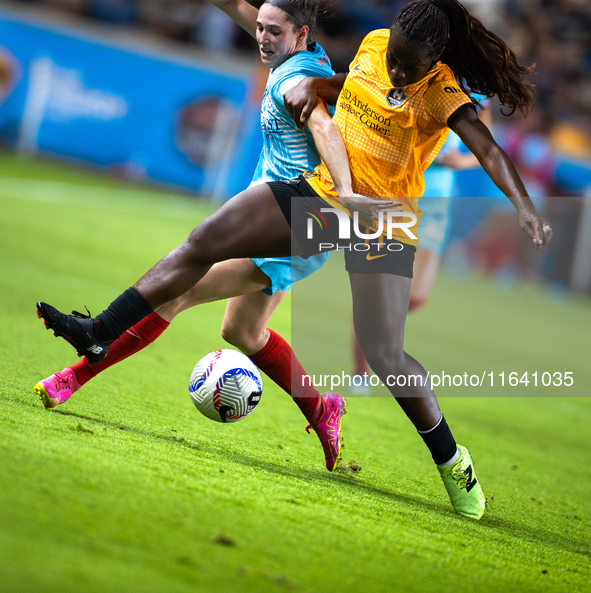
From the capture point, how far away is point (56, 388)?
328 cm

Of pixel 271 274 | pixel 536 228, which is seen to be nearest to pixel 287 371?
pixel 271 274

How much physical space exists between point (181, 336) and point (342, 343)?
160 cm

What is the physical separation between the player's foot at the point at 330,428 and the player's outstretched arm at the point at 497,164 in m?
1.34

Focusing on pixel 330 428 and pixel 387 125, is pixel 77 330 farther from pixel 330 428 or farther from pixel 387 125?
pixel 387 125

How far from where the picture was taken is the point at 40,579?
172 cm

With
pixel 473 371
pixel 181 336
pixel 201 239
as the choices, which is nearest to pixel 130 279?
pixel 181 336

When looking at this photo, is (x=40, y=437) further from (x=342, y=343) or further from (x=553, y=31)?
(x=553, y=31)

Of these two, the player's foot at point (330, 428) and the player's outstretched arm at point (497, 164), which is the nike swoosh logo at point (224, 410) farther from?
the player's outstretched arm at point (497, 164)

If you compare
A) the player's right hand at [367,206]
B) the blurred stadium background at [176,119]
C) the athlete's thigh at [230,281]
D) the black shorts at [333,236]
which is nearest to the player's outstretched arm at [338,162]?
the player's right hand at [367,206]

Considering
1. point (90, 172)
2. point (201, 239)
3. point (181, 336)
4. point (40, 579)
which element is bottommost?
point (90, 172)

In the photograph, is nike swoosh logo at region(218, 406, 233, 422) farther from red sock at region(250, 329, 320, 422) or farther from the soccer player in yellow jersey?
the soccer player in yellow jersey

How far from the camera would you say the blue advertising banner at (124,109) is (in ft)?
44.8

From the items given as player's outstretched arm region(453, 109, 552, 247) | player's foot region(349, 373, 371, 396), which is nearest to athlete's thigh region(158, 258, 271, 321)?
player's outstretched arm region(453, 109, 552, 247)

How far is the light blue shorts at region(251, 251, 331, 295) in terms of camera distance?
3.40 metres
